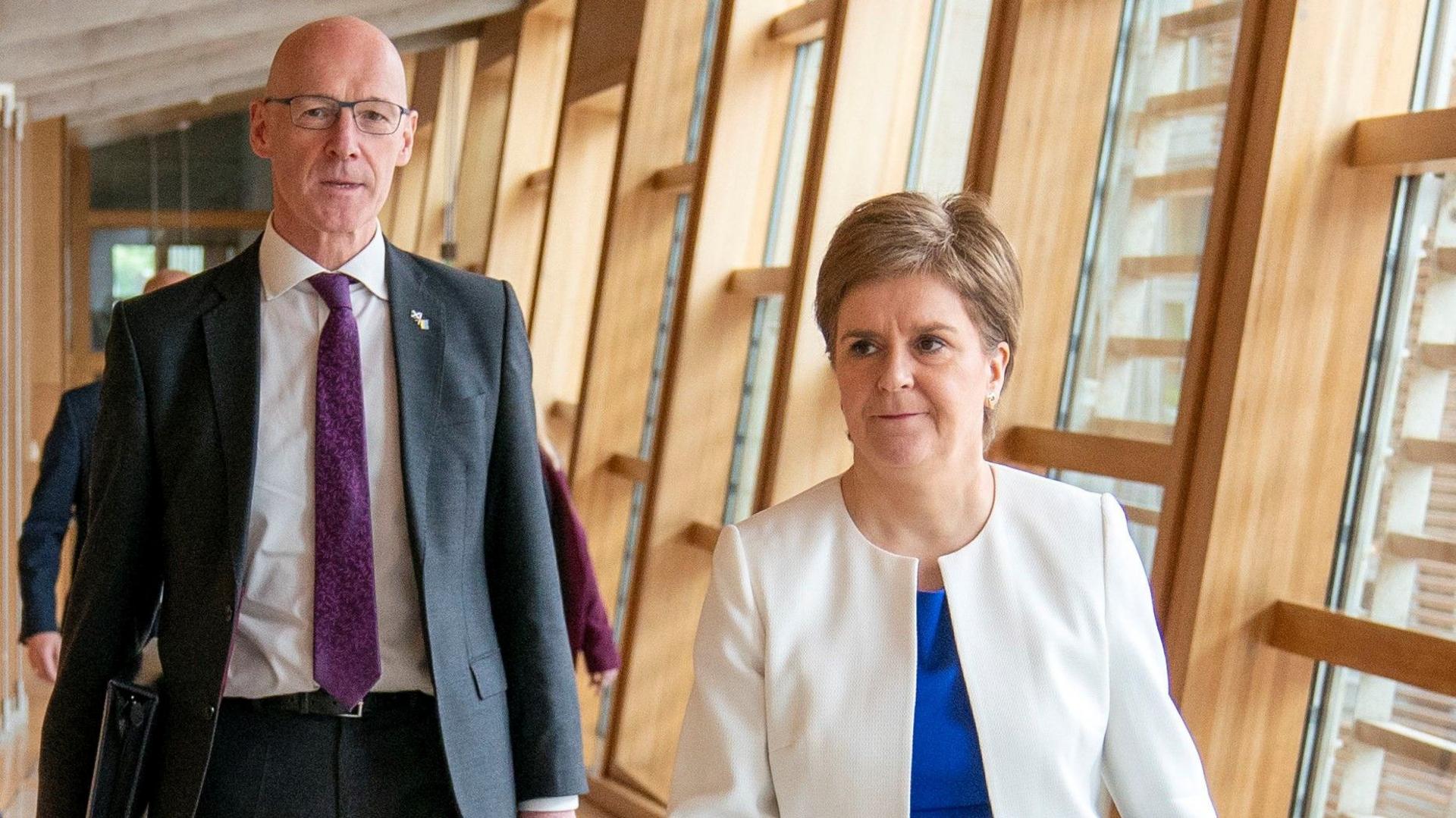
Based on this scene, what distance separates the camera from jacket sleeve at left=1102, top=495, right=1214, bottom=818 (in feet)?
6.59

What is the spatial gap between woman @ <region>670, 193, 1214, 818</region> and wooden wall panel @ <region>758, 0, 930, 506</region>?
2897 mm

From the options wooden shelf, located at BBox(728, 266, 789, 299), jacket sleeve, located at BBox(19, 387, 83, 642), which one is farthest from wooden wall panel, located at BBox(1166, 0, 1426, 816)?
jacket sleeve, located at BBox(19, 387, 83, 642)

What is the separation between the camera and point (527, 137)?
10.3 meters

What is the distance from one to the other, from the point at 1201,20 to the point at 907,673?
94.4 inches

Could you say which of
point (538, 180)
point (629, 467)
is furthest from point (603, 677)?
point (538, 180)

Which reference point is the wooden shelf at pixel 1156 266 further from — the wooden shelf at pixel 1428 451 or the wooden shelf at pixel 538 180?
the wooden shelf at pixel 538 180

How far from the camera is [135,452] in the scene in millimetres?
2170

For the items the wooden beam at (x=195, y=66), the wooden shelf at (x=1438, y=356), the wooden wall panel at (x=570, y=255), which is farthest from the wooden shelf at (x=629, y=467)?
the wooden shelf at (x=1438, y=356)

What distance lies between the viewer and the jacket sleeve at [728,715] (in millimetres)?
1969

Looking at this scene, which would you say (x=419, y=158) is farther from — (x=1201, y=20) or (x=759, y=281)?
(x=1201, y=20)

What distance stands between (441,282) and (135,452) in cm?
51

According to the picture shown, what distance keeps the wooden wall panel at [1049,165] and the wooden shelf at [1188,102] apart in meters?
0.19

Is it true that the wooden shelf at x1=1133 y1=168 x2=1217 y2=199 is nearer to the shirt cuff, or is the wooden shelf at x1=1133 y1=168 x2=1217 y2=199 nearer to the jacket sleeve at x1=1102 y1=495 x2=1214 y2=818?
the jacket sleeve at x1=1102 y1=495 x2=1214 y2=818

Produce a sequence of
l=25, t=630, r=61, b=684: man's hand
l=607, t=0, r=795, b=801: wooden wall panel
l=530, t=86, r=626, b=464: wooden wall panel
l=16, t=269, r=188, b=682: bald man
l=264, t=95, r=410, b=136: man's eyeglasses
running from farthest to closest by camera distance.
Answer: l=530, t=86, r=626, b=464: wooden wall panel → l=607, t=0, r=795, b=801: wooden wall panel → l=16, t=269, r=188, b=682: bald man → l=25, t=630, r=61, b=684: man's hand → l=264, t=95, r=410, b=136: man's eyeglasses
